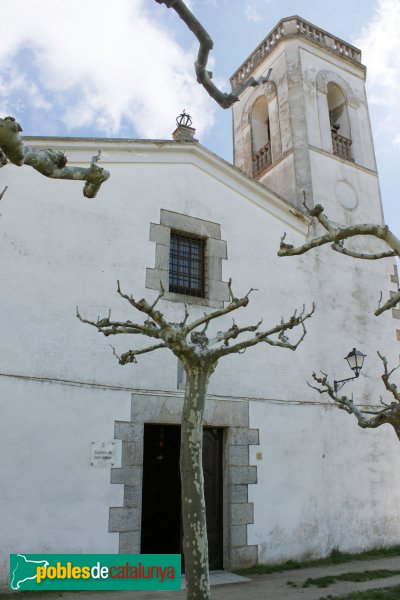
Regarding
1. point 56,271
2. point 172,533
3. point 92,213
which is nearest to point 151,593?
point 172,533

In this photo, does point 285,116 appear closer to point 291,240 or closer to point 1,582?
point 291,240

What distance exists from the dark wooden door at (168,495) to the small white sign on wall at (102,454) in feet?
2.18

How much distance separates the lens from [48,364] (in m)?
6.14

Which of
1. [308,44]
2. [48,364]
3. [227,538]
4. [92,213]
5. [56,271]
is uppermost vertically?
[308,44]

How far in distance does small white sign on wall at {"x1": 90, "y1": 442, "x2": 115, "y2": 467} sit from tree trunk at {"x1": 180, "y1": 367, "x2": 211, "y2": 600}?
264 centimetres

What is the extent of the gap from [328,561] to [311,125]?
806 cm

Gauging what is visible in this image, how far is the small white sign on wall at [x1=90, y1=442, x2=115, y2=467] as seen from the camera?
20.1 ft

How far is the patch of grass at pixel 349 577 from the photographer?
5953mm

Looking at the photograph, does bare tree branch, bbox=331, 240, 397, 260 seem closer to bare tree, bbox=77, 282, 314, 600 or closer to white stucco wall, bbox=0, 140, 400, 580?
bare tree, bbox=77, 282, 314, 600

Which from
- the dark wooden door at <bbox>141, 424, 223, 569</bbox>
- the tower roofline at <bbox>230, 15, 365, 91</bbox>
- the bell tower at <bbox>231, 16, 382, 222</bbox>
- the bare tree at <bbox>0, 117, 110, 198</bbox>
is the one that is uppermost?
the tower roofline at <bbox>230, 15, 365, 91</bbox>

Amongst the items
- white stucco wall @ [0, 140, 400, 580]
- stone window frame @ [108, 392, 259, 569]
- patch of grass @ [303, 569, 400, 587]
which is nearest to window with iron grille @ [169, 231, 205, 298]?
white stucco wall @ [0, 140, 400, 580]

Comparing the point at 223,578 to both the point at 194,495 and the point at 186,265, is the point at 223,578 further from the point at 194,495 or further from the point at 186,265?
the point at 186,265

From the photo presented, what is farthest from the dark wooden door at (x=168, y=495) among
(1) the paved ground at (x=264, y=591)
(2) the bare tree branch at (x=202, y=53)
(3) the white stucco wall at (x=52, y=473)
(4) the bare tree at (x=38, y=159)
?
(2) the bare tree branch at (x=202, y=53)

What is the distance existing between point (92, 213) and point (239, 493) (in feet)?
14.5
